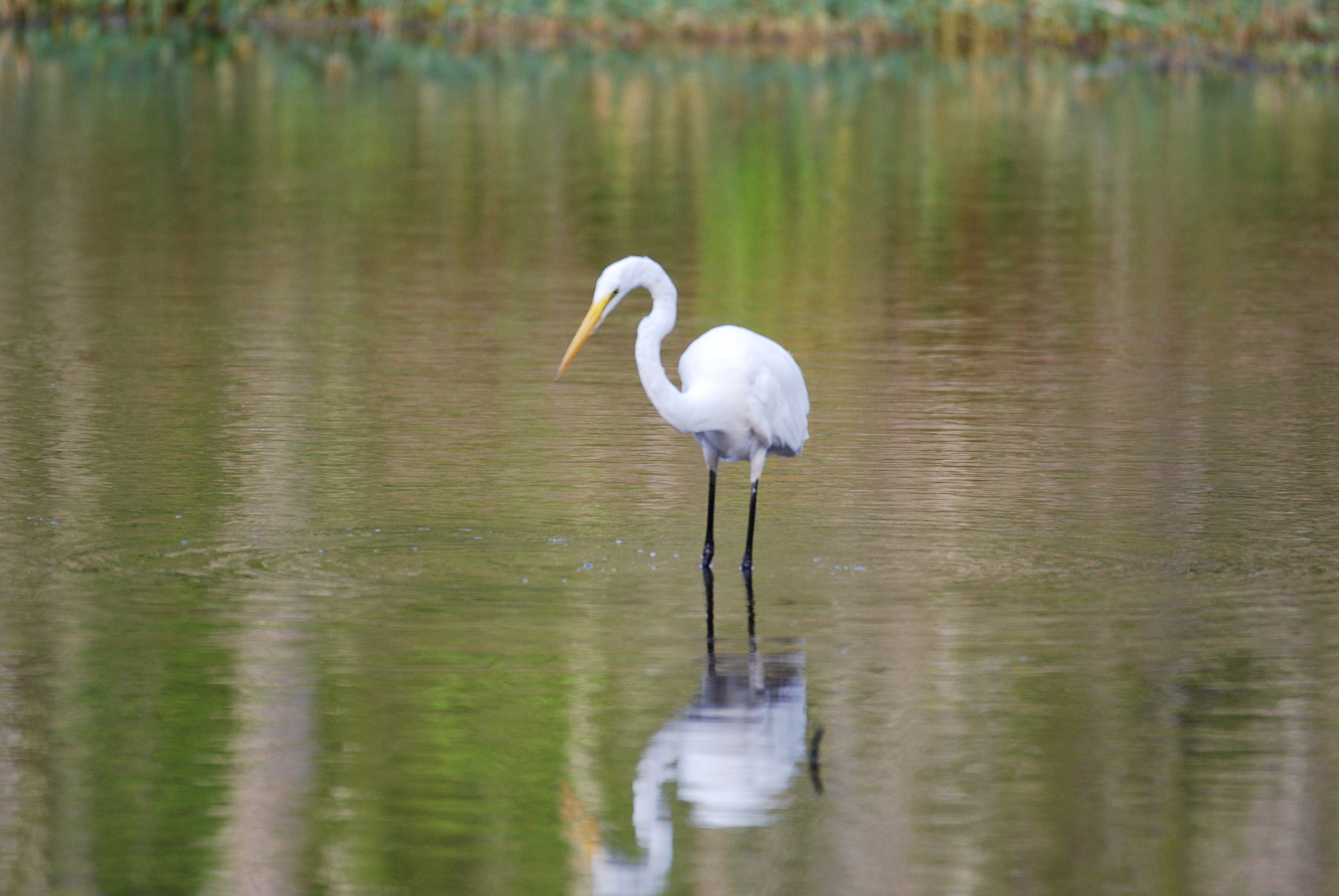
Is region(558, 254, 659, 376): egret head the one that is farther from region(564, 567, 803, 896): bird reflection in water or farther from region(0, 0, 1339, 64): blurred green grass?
region(0, 0, 1339, 64): blurred green grass

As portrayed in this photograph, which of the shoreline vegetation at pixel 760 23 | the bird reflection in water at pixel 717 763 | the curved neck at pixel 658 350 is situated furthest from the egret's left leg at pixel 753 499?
the shoreline vegetation at pixel 760 23

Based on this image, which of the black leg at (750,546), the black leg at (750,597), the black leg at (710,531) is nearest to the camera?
the black leg at (750,597)

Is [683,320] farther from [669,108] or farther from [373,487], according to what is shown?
[669,108]

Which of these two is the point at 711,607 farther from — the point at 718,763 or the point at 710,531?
the point at 718,763

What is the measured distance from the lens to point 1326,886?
605 cm

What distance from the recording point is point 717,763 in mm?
7043


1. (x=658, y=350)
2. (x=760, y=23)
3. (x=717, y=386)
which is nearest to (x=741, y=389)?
(x=717, y=386)

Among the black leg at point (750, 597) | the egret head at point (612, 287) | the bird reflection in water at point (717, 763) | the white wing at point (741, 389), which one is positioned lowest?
the black leg at point (750, 597)

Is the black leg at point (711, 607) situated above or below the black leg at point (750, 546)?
below

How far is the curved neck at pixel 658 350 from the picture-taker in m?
8.90

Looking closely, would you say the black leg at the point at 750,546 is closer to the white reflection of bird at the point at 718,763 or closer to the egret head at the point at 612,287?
the egret head at the point at 612,287

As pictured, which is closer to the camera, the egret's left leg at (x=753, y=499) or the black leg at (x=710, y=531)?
the egret's left leg at (x=753, y=499)

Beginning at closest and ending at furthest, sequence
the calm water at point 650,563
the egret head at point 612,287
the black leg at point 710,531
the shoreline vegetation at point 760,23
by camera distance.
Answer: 1. the calm water at point 650,563
2. the egret head at point 612,287
3. the black leg at point 710,531
4. the shoreline vegetation at point 760,23

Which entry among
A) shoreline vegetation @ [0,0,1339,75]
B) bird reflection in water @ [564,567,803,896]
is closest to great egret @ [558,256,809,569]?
bird reflection in water @ [564,567,803,896]
